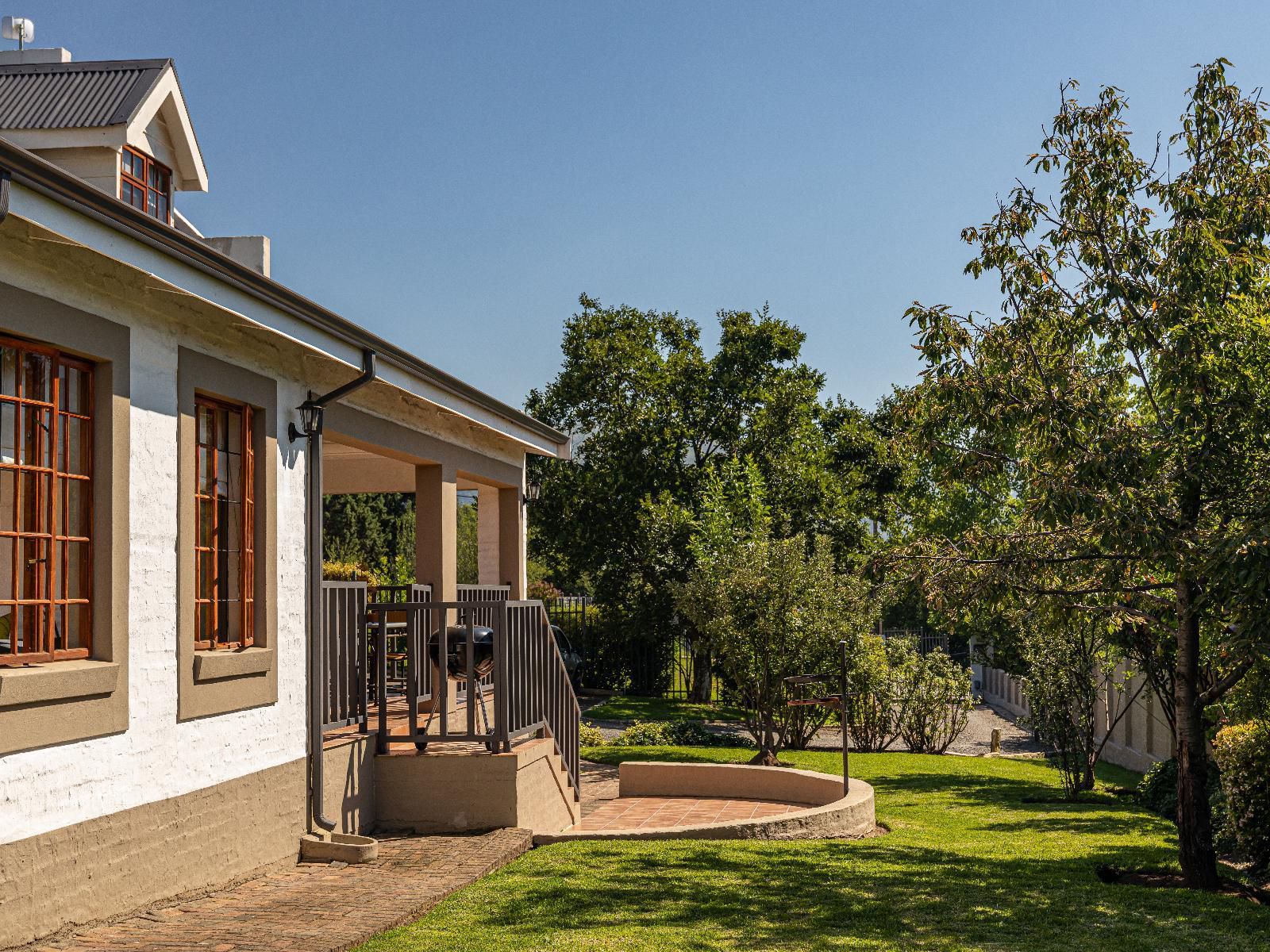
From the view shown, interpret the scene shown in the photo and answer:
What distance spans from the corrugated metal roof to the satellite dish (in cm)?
68

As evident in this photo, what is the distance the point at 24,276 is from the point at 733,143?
7921 millimetres

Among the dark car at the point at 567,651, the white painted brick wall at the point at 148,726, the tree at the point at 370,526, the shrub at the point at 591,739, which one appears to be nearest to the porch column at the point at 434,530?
the white painted brick wall at the point at 148,726

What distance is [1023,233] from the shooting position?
32.4 ft

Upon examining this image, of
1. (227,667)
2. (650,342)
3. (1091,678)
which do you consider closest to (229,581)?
(227,667)

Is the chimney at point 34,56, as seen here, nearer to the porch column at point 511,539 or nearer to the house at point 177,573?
the house at point 177,573

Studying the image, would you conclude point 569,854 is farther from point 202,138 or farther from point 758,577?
point 758,577

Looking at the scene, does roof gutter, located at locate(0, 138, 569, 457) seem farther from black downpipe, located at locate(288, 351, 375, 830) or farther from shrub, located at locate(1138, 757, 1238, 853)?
shrub, located at locate(1138, 757, 1238, 853)

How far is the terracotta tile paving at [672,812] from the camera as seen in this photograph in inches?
441

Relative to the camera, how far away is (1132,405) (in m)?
10.7

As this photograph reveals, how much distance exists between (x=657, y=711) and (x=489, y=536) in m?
11.5

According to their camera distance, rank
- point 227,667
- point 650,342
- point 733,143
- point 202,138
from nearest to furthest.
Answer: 1. point 227,667
2. point 202,138
3. point 733,143
4. point 650,342

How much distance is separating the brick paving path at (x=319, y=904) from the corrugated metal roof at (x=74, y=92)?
19.6 feet

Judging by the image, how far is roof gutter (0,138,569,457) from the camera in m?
5.07

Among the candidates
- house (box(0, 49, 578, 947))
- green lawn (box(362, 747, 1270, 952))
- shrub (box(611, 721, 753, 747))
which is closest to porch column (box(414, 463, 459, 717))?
house (box(0, 49, 578, 947))
